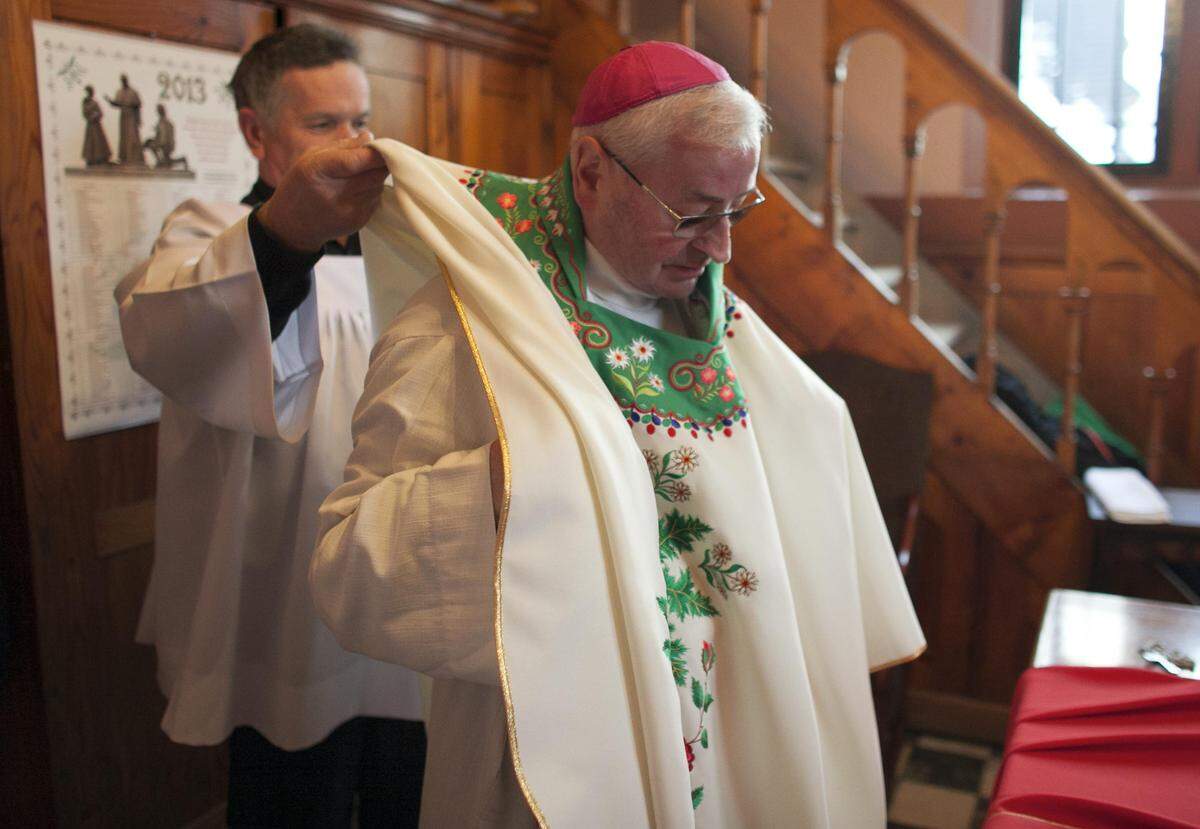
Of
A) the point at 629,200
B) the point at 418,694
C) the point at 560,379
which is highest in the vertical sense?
the point at 629,200

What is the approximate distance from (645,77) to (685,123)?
0.08 m

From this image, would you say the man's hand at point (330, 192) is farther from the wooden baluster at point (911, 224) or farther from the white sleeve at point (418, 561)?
the wooden baluster at point (911, 224)

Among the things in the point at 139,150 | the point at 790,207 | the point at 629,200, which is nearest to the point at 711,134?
the point at 629,200

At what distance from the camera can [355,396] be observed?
6.15ft

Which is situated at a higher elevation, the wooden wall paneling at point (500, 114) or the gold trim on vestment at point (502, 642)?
the wooden wall paneling at point (500, 114)

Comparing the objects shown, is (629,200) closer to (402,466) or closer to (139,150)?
(402,466)

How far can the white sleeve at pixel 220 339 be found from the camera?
4.94ft

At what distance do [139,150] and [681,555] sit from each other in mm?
1554

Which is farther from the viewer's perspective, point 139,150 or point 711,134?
point 139,150

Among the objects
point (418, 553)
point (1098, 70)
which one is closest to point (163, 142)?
point (418, 553)

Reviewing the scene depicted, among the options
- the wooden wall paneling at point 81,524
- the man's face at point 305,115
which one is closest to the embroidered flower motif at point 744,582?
the man's face at point 305,115

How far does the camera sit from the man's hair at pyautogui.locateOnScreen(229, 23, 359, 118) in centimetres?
177

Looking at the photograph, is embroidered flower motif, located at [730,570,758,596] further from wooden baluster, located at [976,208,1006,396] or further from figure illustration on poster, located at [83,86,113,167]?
wooden baluster, located at [976,208,1006,396]

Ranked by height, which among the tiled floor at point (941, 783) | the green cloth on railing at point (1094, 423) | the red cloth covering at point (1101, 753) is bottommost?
the tiled floor at point (941, 783)
